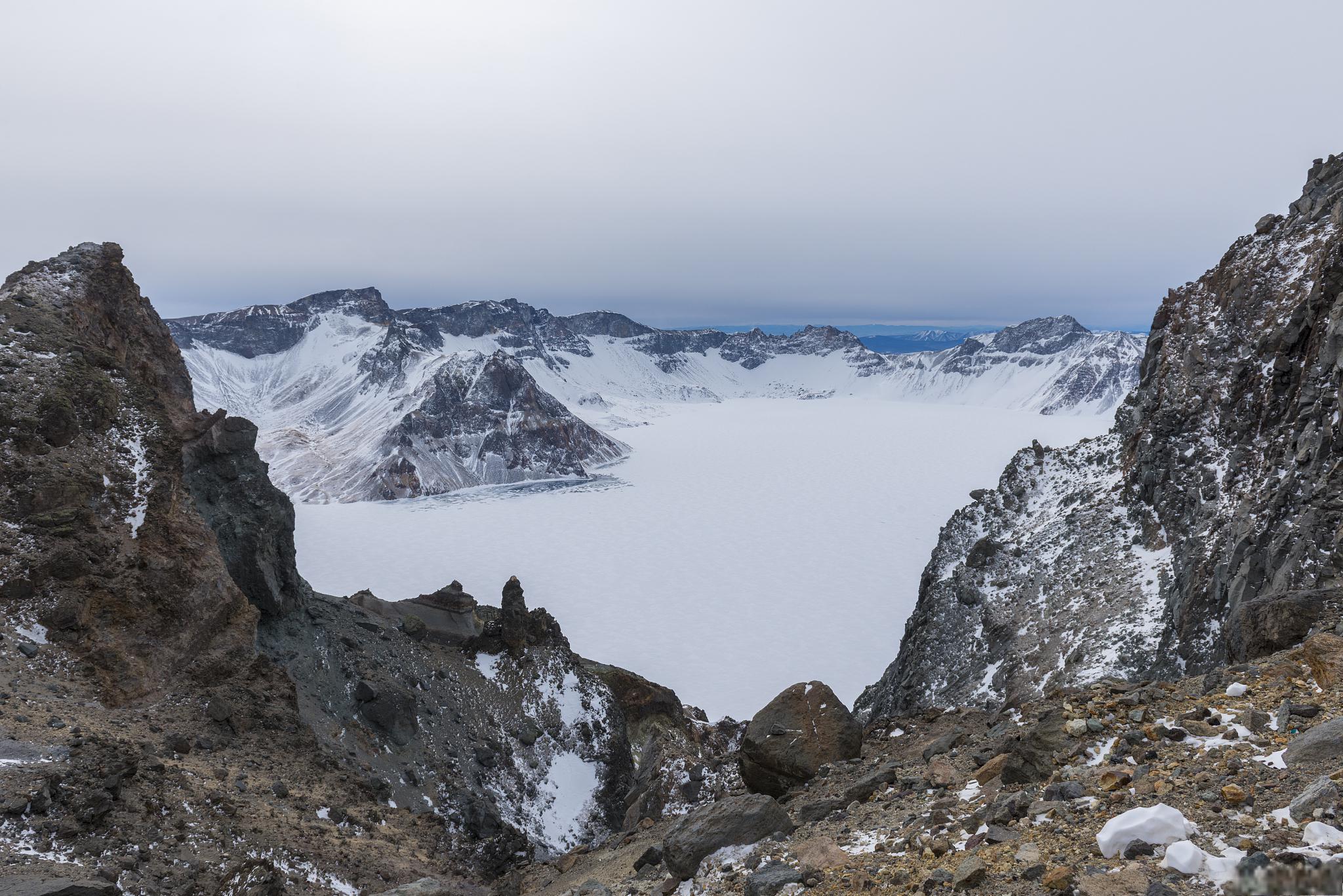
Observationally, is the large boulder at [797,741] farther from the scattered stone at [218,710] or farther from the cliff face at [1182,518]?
the scattered stone at [218,710]

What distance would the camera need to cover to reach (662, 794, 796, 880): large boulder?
10.4 metres

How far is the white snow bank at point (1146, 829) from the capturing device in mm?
6551

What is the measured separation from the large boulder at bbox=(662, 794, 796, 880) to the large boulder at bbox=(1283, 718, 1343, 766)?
632 cm

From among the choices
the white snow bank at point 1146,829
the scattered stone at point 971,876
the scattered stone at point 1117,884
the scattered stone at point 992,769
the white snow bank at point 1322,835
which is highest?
the white snow bank at point 1322,835

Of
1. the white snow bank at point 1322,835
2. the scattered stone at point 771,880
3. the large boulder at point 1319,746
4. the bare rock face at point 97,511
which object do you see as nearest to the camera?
the white snow bank at point 1322,835

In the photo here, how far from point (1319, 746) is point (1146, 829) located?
2.52 metres

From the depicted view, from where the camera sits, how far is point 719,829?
423 inches

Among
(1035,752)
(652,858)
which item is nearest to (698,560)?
(652,858)

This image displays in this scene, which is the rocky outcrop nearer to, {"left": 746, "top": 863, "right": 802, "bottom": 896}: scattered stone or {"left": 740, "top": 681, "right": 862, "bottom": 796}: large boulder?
{"left": 740, "top": 681, "right": 862, "bottom": 796}: large boulder

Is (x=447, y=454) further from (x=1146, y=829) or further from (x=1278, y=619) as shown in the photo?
(x=1146, y=829)

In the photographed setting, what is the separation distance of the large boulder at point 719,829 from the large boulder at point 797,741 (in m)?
5.10

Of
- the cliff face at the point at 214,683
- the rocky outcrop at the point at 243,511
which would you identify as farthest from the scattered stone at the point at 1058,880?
the rocky outcrop at the point at 243,511

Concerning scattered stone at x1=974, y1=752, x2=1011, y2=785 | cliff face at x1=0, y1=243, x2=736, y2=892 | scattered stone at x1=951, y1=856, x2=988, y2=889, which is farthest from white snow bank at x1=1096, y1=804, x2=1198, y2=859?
cliff face at x1=0, y1=243, x2=736, y2=892

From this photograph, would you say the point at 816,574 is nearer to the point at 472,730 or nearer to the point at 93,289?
the point at 472,730
